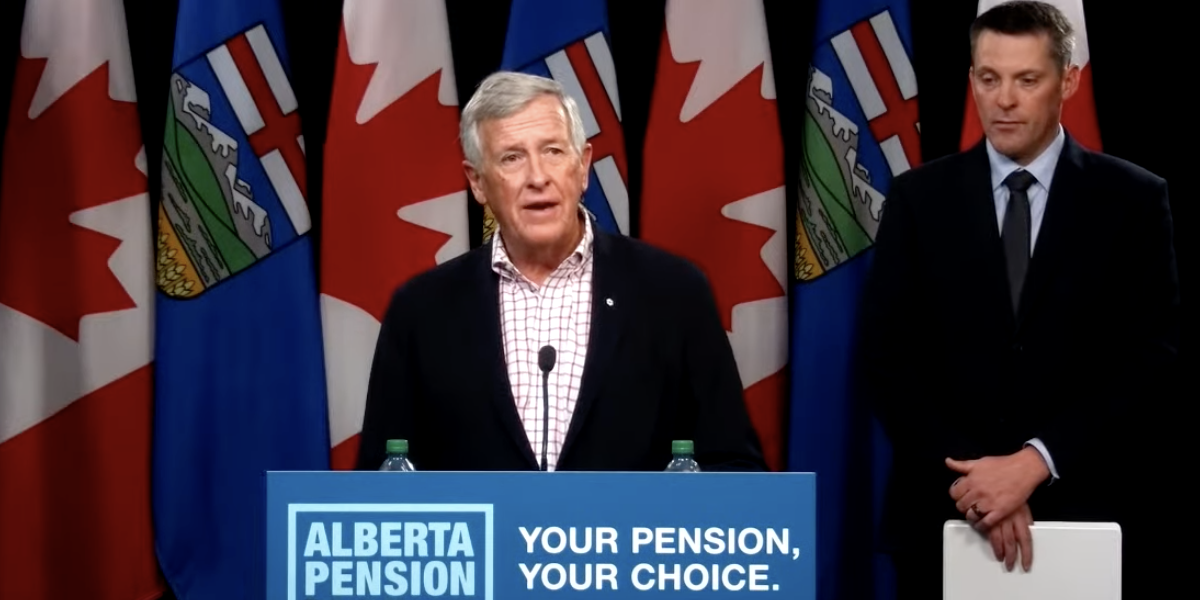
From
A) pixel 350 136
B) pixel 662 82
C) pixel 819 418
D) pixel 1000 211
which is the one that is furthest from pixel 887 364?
pixel 350 136

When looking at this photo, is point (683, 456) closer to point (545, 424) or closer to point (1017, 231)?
point (545, 424)

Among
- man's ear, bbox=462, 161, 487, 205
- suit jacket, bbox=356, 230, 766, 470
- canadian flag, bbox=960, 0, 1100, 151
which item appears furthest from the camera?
canadian flag, bbox=960, 0, 1100, 151

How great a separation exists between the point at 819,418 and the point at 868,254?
1.31 feet

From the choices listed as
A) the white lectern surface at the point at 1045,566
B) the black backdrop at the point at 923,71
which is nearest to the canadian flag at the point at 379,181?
the black backdrop at the point at 923,71

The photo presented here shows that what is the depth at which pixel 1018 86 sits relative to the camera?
2.88 m

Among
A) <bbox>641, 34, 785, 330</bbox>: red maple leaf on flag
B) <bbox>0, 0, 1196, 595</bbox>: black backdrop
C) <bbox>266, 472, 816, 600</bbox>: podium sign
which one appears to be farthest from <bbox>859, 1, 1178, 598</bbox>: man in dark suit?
<bbox>266, 472, 816, 600</bbox>: podium sign

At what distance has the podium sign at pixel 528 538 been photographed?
1789 millimetres

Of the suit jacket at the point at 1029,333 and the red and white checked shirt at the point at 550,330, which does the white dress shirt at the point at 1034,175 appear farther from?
the red and white checked shirt at the point at 550,330

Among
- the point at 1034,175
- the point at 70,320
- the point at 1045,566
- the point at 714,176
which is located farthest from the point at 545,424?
the point at 70,320

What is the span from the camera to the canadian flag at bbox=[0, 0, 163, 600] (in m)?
3.78

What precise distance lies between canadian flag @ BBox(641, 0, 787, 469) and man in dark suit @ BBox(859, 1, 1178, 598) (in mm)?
827

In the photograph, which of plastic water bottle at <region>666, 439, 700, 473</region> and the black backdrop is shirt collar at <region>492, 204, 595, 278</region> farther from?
the black backdrop

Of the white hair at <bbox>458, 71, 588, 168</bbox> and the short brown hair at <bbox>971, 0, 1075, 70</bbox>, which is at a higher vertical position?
the short brown hair at <bbox>971, 0, 1075, 70</bbox>

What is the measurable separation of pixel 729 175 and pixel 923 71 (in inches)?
22.2
